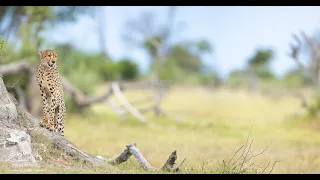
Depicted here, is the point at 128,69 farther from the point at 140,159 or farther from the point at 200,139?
the point at 140,159

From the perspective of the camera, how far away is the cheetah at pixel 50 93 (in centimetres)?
866

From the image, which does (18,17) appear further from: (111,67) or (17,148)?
(111,67)

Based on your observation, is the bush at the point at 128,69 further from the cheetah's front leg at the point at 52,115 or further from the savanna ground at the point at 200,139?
the cheetah's front leg at the point at 52,115

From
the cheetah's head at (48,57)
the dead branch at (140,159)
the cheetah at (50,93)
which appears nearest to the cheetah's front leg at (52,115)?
the cheetah at (50,93)

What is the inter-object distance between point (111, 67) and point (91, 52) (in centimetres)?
291

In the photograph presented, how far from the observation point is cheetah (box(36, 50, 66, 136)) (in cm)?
866

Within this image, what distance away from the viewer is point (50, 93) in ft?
28.6

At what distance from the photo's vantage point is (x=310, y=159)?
1430cm

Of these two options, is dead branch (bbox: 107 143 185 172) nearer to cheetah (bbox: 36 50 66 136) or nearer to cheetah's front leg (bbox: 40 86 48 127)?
cheetah (bbox: 36 50 66 136)

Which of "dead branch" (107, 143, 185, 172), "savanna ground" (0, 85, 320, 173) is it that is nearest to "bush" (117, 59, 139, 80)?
"savanna ground" (0, 85, 320, 173)

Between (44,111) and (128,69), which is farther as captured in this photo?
(128,69)

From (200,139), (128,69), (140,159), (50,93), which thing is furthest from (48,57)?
(128,69)

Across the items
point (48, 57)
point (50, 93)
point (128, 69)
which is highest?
point (128, 69)

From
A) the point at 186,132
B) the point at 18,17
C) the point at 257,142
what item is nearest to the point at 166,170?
the point at 257,142
